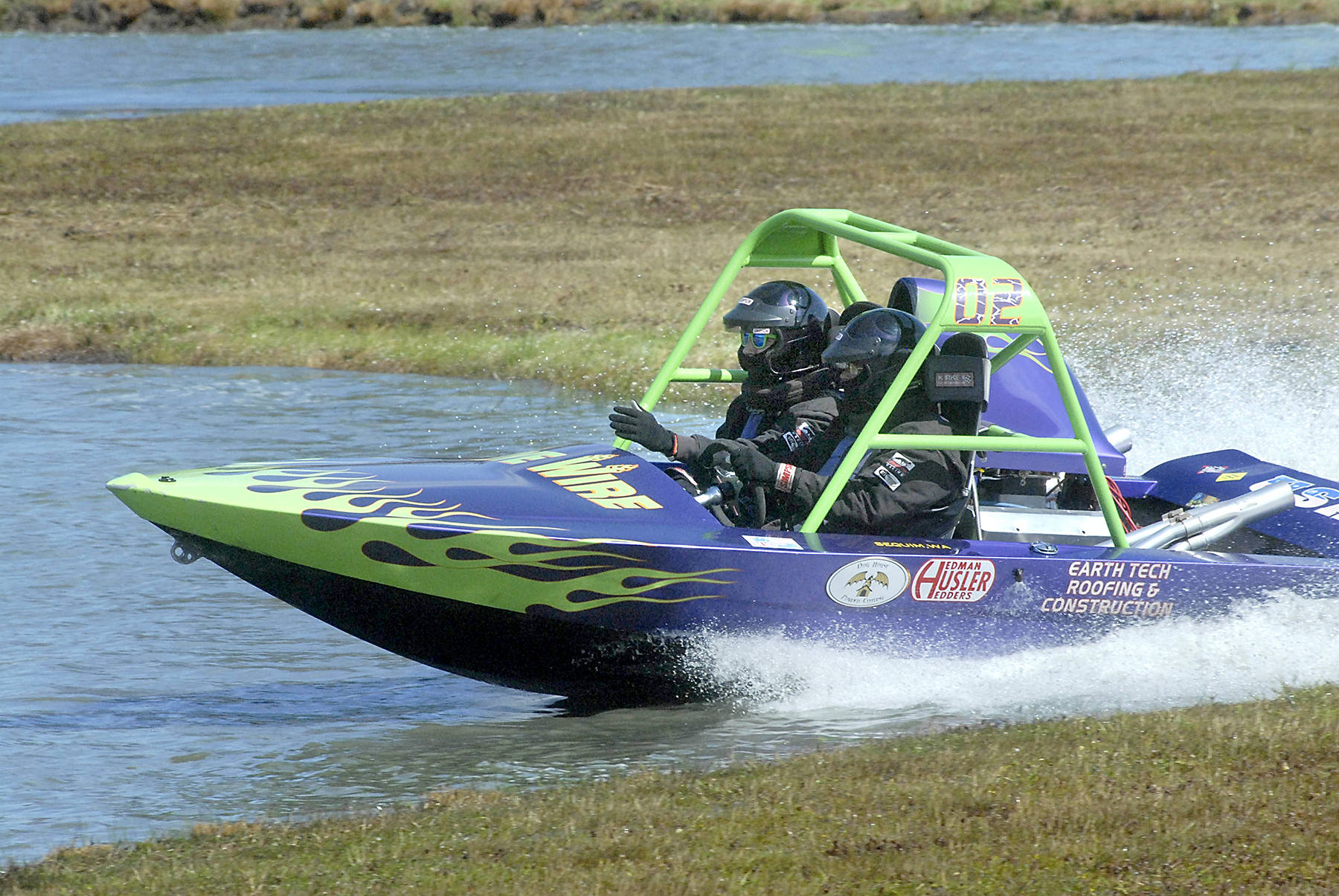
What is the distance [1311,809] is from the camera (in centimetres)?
Answer: 502

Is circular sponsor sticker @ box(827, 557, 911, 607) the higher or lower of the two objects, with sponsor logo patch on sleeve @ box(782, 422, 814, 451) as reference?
lower

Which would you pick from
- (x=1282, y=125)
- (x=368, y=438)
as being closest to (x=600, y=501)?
(x=368, y=438)

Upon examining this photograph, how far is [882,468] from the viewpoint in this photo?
6715 mm

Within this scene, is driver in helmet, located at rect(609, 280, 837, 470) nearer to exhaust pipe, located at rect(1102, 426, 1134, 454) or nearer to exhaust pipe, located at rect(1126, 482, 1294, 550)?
exhaust pipe, located at rect(1126, 482, 1294, 550)

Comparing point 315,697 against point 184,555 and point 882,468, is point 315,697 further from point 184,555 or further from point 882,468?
point 882,468

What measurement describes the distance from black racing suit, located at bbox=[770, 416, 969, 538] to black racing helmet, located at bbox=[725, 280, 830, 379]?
0.84m

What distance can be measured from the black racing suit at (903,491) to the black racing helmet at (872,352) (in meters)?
0.22

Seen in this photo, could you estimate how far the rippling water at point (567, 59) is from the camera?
3566 cm

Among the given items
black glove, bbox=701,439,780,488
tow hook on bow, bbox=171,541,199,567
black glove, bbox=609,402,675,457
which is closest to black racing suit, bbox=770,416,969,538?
black glove, bbox=701,439,780,488

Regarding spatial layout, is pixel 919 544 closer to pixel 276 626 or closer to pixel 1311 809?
pixel 1311 809

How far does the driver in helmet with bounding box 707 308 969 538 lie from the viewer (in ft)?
21.9

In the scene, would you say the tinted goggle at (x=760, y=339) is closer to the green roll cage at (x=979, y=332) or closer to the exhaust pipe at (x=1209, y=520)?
the green roll cage at (x=979, y=332)

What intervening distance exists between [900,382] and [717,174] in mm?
17275

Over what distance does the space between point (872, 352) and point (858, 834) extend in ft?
8.02
